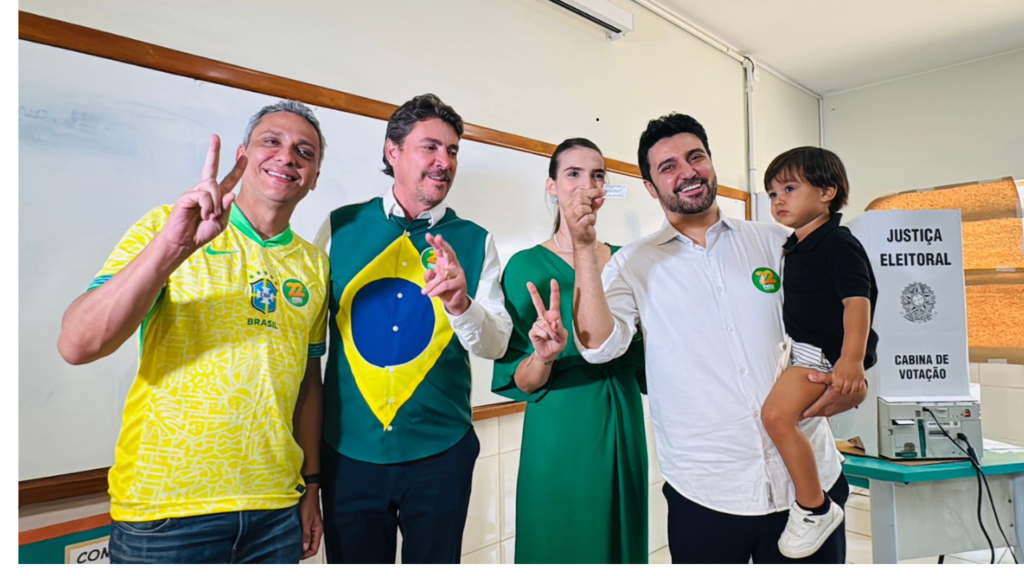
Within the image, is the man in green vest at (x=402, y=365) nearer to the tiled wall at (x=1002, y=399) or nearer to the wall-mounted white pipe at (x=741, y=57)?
the wall-mounted white pipe at (x=741, y=57)

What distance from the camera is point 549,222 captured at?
67.3 inches

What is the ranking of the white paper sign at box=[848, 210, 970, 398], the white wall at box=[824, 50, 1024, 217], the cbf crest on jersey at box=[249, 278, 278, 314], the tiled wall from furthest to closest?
1. the tiled wall
2. the white wall at box=[824, 50, 1024, 217]
3. the white paper sign at box=[848, 210, 970, 398]
4. the cbf crest on jersey at box=[249, 278, 278, 314]

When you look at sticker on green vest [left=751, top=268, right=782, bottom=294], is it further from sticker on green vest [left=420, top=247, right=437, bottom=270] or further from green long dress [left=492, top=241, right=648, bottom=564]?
sticker on green vest [left=420, top=247, right=437, bottom=270]

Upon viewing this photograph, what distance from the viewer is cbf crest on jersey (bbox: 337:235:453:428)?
3.55 feet

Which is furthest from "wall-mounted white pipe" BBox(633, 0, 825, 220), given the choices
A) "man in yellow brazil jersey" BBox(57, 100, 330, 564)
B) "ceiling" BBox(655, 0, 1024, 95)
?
"man in yellow brazil jersey" BBox(57, 100, 330, 564)

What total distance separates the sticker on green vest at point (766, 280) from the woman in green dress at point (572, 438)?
293 mm

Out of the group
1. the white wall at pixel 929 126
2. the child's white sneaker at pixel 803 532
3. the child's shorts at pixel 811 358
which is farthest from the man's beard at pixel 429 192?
the white wall at pixel 929 126

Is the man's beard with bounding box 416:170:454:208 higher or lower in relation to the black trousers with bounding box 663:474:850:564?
higher

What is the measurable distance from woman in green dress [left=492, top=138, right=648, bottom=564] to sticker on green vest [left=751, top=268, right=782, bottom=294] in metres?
Result: 0.29

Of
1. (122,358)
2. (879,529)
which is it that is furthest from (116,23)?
(879,529)

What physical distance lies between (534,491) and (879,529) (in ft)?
3.69

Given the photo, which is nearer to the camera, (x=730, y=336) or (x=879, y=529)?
(x=730, y=336)

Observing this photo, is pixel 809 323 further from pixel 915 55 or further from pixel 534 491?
pixel 915 55

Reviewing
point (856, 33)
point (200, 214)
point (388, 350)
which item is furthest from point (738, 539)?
point (856, 33)
